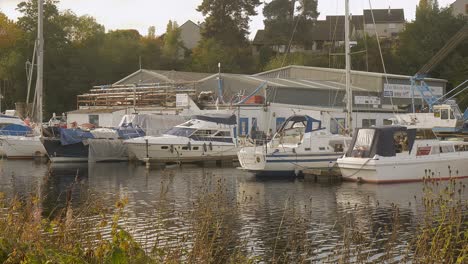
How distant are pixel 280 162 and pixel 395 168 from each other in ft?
19.1

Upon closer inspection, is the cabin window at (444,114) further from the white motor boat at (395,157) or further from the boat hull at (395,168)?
the boat hull at (395,168)

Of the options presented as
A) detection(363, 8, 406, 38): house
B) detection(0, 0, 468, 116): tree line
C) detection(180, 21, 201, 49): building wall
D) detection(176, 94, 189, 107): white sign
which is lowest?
detection(176, 94, 189, 107): white sign

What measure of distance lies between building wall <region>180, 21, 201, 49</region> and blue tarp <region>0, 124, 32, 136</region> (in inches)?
2533

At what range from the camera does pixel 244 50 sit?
92625mm

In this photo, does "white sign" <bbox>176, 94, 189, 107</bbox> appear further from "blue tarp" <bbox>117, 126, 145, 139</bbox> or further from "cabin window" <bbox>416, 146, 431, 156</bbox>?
"cabin window" <bbox>416, 146, 431, 156</bbox>

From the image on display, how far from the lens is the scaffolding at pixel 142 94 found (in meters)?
58.5

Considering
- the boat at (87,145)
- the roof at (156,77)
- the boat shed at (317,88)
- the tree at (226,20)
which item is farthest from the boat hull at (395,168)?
the tree at (226,20)

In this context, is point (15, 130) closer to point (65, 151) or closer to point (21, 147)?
point (21, 147)

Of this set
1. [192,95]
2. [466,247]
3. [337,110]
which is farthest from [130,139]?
[466,247]

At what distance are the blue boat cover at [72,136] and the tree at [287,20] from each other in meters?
53.7

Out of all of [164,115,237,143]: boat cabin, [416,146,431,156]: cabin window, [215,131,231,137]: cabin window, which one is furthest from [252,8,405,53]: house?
[416,146,431,156]: cabin window

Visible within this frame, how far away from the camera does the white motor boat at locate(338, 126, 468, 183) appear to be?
31.5 m

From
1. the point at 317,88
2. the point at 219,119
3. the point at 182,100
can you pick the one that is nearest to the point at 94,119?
the point at 182,100

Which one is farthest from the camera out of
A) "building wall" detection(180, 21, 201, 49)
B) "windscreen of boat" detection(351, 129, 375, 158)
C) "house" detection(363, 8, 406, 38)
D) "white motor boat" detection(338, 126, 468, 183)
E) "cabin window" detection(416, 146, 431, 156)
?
"house" detection(363, 8, 406, 38)
